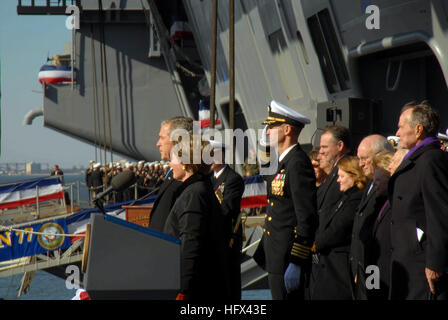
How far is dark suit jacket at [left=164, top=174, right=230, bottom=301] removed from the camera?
3.26 meters

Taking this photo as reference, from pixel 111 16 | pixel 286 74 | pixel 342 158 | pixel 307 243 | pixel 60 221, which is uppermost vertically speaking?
pixel 111 16

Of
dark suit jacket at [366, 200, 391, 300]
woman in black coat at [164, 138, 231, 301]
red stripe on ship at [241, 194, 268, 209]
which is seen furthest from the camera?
red stripe on ship at [241, 194, 268, 209]

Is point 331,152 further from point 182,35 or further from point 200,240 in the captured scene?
point 182,35

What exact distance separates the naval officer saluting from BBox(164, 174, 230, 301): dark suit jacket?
95 centimetres

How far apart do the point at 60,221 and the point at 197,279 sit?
931 centimetres

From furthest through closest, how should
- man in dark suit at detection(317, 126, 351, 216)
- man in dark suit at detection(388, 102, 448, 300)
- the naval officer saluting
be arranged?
man in dark suit at detection(317, 126, 351, 216) < the naval officer saluting < man in dark suit at detection(388, 102, 448, 300)

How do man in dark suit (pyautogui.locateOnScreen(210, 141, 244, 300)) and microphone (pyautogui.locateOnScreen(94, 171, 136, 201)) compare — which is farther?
man in dark suit (pyautogui.locateOnScreen(210, 141, 244, 300))

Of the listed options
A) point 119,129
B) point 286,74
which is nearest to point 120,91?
point 119,129

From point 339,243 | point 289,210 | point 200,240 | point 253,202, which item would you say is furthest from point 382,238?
point 253,202

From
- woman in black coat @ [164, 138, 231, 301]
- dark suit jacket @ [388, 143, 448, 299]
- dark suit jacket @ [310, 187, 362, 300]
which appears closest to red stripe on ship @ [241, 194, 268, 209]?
dark suit jacket @ [310, 187, 362, 300]

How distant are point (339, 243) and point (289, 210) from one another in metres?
0.63

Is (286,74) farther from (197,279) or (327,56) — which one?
(197,279)

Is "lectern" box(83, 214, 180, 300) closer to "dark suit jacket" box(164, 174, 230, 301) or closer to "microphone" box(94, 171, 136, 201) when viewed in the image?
"dark suit jacket" box(164, 174, 230, 301)

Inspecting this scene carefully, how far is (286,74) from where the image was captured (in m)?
18.4
